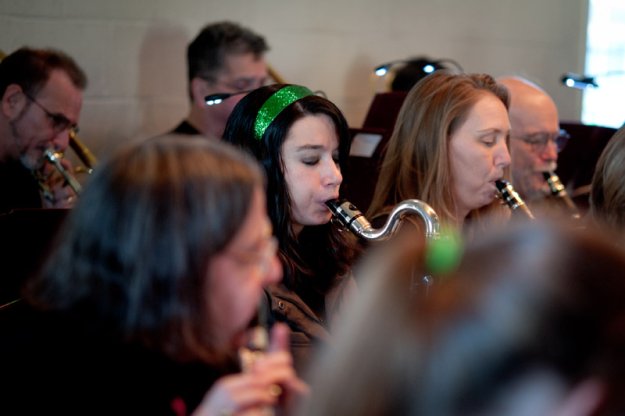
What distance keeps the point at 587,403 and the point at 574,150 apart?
2927 mm

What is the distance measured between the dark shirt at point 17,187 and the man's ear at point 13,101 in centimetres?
13

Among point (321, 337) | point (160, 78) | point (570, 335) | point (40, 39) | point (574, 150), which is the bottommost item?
point (574, 150)

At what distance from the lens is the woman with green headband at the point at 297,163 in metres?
1.99

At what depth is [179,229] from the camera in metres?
1.04

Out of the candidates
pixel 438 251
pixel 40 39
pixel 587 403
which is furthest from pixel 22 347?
pixel 40 39

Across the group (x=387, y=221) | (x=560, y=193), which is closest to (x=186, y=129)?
(x=387, y=221)

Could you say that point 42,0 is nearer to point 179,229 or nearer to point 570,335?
point 179,229

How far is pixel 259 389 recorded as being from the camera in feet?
3.40

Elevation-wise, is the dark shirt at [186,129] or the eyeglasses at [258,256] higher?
the eyeglasses at [258,256]

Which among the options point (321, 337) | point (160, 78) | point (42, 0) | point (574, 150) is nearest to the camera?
point (321, 337)

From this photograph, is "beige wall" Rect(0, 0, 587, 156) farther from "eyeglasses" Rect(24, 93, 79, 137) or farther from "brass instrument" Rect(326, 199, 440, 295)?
"brass instrument" Rect(326, 199, 440, 295)

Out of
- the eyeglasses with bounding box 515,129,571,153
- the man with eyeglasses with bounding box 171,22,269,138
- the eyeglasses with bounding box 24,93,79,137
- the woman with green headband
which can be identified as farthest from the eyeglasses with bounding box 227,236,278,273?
the eyeglasses with bounding box 515,129,571,153

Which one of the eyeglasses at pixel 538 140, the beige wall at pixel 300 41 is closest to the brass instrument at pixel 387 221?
the eyeglasses at pixel 538 140

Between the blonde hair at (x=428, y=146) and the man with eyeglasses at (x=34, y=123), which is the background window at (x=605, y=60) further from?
the man with eyeglasses at (x=34, y=123)
